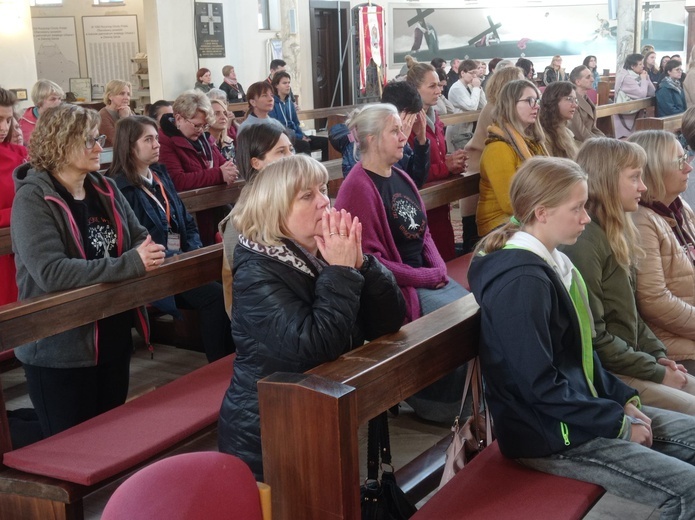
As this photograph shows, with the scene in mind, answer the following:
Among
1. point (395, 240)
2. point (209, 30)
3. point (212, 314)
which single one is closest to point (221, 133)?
point (212, 314)

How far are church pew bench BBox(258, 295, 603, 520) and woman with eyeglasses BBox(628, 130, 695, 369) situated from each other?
3.66 feet

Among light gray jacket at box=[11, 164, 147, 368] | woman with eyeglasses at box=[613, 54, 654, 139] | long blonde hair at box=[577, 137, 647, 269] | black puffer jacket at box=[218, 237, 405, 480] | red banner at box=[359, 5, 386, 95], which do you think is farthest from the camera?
red banner at box=[359, 5, 386, 95]

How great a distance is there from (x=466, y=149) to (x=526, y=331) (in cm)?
304

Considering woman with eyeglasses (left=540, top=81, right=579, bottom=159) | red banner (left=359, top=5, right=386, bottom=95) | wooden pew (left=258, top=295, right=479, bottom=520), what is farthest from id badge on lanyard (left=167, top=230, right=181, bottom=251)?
red banner (left=359, top=5, right=386, bottom=95)

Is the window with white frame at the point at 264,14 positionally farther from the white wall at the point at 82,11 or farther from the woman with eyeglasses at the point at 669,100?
the woman with eyeglasses at the point at 669,100

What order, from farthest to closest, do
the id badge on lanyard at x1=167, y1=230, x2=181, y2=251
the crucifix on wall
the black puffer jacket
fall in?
the crucifix on wall, the id badge on lanyard at x1=167, y1=230, x2=181, y2=251, the black puffer jacket

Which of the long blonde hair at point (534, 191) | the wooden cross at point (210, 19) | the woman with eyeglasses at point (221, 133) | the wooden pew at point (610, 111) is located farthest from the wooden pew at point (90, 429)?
the wooden cross at point (210, 19)

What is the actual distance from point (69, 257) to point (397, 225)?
1.30m

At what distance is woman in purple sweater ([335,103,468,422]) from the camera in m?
3.46

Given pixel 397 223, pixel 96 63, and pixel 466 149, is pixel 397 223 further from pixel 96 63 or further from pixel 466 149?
pixel 96 63

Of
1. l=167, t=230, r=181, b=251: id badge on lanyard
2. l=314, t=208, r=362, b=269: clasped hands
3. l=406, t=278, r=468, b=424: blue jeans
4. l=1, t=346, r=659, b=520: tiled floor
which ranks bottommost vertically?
l=1, t=346, r=659, b=520: tiled floor

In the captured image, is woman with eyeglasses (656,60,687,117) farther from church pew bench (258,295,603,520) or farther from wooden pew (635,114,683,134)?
church pew bench (258,295,603,520)

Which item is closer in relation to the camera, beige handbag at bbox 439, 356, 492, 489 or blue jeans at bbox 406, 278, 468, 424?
beige handbag at bbox 439, 356, 492, 489

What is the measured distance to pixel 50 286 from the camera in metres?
2.79
